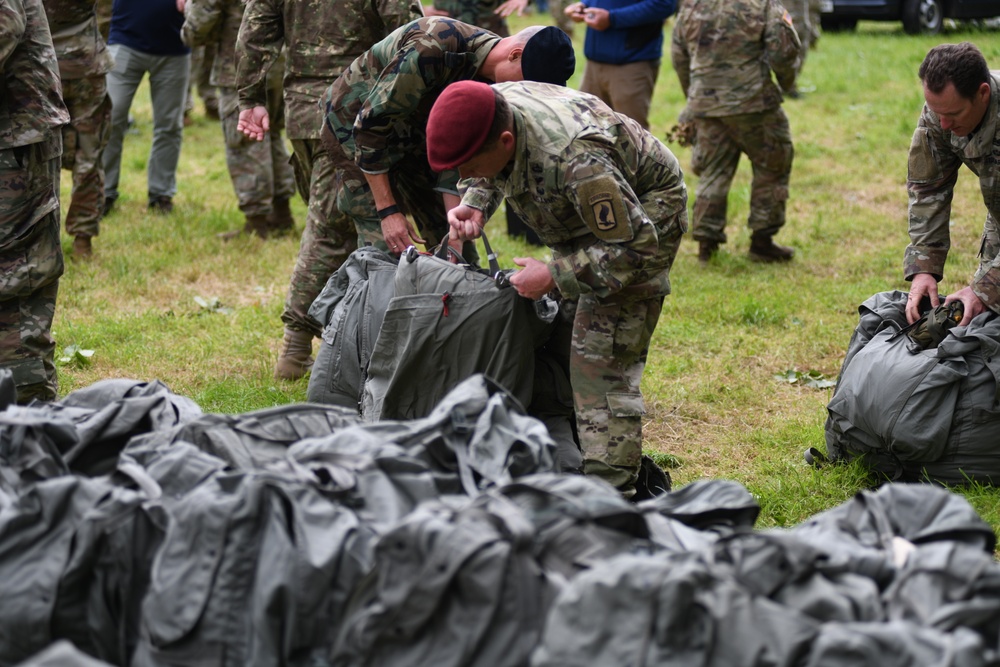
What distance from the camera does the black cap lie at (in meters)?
4.27

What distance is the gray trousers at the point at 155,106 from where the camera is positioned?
8312mm

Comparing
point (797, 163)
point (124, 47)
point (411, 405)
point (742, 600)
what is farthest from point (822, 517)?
point (797, 163)

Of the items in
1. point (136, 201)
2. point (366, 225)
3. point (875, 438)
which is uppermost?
point (366, 225)

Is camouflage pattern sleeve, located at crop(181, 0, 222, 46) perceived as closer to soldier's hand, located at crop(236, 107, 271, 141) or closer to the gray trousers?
the gray trousers

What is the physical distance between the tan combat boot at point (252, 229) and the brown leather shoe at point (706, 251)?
313cm

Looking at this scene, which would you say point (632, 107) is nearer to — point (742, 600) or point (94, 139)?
point (94, 139)

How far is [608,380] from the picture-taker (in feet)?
13.2

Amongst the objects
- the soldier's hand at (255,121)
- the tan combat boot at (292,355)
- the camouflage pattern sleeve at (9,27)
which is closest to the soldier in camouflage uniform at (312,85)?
the tan combat boot at (292,355)

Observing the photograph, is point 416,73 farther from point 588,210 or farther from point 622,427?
point 622,427

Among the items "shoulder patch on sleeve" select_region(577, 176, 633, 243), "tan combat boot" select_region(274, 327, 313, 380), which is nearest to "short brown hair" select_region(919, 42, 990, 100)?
"shoulder patch on sleeve" select_region(577, 176, 633, 243)

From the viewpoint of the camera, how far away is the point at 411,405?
4164mm

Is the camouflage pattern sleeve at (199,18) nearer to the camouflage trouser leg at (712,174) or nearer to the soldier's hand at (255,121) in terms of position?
the soldier's hand at (255,121)

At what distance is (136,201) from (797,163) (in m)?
5.73

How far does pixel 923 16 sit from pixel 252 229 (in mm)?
11780
